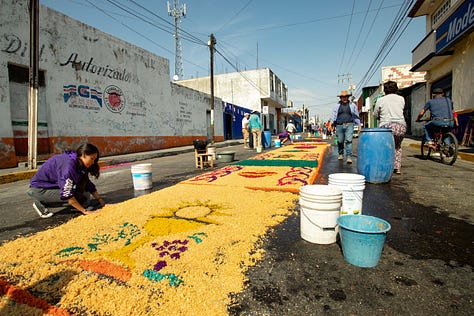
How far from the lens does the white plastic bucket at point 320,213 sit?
2076 millimetres

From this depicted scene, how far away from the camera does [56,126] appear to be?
949cm

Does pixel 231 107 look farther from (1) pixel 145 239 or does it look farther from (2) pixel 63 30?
(1) pixel 145 239

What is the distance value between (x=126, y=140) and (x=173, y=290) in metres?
12.4

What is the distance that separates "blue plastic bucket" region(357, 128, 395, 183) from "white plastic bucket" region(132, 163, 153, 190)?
4.15 metres

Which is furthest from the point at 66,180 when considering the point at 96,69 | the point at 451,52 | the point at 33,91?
the point at 451,52

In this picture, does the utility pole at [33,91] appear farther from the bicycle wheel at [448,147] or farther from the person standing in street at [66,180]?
the bicycle wheel at [448,147]

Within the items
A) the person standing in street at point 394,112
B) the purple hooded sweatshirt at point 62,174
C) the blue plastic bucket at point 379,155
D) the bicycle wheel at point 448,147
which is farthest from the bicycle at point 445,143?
the purple hooded sweatshirt at point 62,174

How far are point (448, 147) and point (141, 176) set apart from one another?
731 cm

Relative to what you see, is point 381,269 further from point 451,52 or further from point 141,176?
point 451,52

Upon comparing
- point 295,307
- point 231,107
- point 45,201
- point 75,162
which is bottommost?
point 295,307

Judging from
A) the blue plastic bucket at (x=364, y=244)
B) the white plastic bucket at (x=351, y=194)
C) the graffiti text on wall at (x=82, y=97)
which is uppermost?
the graffiti text on wall at (x=82, y=97)

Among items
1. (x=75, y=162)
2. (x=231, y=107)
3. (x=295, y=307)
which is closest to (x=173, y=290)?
(x=295, y=307)

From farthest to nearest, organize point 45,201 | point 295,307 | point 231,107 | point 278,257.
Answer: point 231,107, point 45,201, point 278,257, point 295,307

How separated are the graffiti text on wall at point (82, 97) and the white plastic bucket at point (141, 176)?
7538 millimetres
